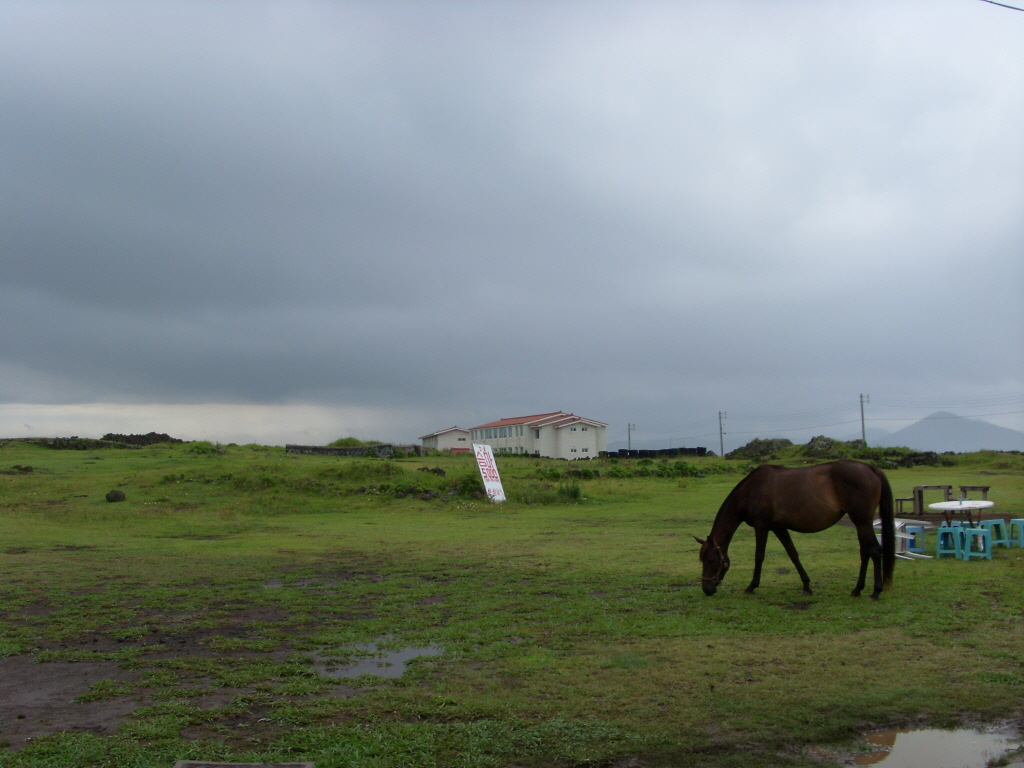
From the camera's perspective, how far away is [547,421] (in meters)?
69.5

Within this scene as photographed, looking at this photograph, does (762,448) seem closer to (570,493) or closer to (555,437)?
(555,437)

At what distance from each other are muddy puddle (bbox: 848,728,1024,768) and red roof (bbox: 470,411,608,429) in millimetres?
61327

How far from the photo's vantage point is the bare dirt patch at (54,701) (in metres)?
5.72

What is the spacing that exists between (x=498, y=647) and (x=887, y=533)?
5.78 meters

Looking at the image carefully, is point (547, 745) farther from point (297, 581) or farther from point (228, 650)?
point (297, 581)

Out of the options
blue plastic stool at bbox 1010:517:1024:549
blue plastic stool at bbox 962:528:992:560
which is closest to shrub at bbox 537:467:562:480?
blue plastic stool at bbox 1010:517:1024:549

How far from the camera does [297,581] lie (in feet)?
42.2

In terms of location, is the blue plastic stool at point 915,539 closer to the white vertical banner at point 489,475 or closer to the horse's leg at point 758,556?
the horse's leg at point 758,556

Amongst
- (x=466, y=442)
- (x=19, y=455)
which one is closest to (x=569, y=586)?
(x=19, y=455)

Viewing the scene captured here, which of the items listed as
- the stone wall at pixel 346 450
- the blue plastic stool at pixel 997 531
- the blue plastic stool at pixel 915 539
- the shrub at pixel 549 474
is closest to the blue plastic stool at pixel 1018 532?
the blue plastic stool at pixel 997 531

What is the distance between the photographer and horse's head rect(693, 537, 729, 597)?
34.9 ft

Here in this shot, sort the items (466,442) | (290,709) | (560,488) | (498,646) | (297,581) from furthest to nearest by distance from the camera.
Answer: (466,442)
(560,488)
(297,581)
(498,646)
(290,709)

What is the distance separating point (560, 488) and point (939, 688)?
2516 centimetres

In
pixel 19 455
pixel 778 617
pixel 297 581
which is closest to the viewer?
pixel 778 617
